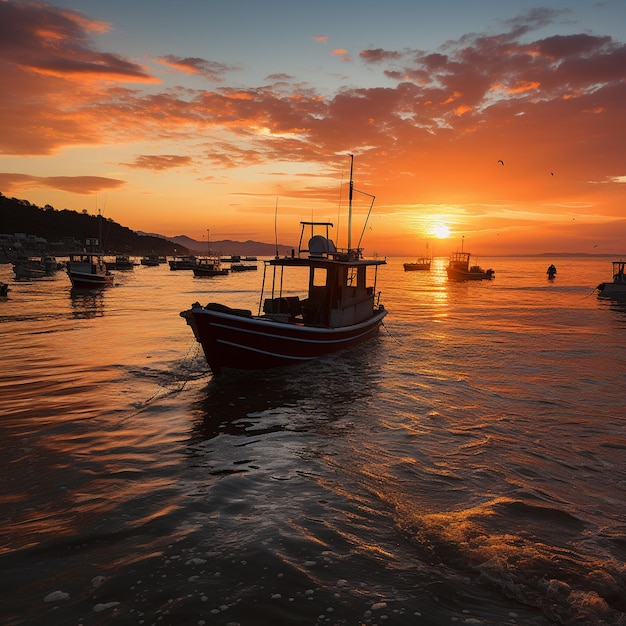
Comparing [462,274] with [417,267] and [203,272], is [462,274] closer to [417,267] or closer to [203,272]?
[203,272]

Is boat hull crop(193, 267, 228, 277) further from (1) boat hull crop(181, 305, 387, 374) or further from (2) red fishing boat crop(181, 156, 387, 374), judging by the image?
(1) boat hull crop(181, 305, 387, 374)

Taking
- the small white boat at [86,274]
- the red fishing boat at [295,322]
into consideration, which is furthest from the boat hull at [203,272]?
the red fishing boat at [295,322]

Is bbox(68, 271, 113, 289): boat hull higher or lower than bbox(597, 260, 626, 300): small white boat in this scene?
lower

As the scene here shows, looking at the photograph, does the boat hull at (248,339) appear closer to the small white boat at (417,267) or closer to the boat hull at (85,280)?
the boat hull at (85,280)

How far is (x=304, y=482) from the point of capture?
819 centimetres

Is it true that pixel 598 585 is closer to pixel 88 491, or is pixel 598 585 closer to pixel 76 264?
pixel 88 491

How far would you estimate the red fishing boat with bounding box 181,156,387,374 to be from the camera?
1493 cm

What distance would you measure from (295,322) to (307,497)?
432 inches

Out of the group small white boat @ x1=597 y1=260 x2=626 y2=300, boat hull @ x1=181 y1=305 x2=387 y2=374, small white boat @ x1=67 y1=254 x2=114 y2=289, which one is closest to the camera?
boat hull @ x1=181 y1=305 x2=387 y2=374

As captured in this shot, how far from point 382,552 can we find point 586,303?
57369 mm

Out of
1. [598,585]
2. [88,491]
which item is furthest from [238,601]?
[598,585]

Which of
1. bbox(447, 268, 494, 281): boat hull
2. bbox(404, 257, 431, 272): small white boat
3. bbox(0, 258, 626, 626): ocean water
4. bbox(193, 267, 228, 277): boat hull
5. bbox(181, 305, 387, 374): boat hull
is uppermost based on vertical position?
bbox(404, 257, 431, 272): small white boat

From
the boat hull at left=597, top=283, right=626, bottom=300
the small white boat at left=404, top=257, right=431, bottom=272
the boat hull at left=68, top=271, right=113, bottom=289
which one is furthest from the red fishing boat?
the small white boat at left=404, top=257, right=431, bottom=272

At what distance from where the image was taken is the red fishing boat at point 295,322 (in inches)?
588
